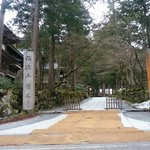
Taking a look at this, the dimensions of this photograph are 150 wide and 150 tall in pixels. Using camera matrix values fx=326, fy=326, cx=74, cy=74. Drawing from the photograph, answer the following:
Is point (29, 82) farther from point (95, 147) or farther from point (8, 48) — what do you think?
point (8, 48)

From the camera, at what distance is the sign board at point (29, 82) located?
19984 mm

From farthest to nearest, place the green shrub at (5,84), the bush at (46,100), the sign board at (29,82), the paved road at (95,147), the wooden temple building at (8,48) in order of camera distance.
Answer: the wooden temple building at (8,48) < the bush at (46,100) < the green shrub at (5,84) < the sign board at (29,82) < the paved road at (95,147)

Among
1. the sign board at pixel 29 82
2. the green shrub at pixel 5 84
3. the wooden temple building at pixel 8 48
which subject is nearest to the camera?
the sign board at pixel 29 82

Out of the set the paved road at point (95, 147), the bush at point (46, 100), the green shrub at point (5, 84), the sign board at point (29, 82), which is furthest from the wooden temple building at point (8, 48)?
the paved road at point (95, 147)

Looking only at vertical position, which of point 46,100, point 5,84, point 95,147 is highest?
point 5,84

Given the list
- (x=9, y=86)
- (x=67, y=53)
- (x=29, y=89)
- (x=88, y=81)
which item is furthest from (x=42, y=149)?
(x=88, y=81)

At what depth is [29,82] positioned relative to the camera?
20.2 m

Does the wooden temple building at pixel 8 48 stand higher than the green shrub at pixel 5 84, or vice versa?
the wooden temple building at pixel 8 48

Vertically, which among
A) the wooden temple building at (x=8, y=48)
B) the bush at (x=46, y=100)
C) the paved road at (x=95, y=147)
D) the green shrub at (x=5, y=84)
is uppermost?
the wooden temple building at (x=8, y=48)

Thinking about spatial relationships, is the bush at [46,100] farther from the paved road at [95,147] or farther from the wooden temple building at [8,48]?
the paved road at [95,147]

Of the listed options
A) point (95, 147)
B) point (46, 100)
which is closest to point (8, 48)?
point (46, 100)

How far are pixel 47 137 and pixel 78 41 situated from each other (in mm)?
22128

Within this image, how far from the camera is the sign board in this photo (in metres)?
20.0

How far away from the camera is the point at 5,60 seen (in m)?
32.9
